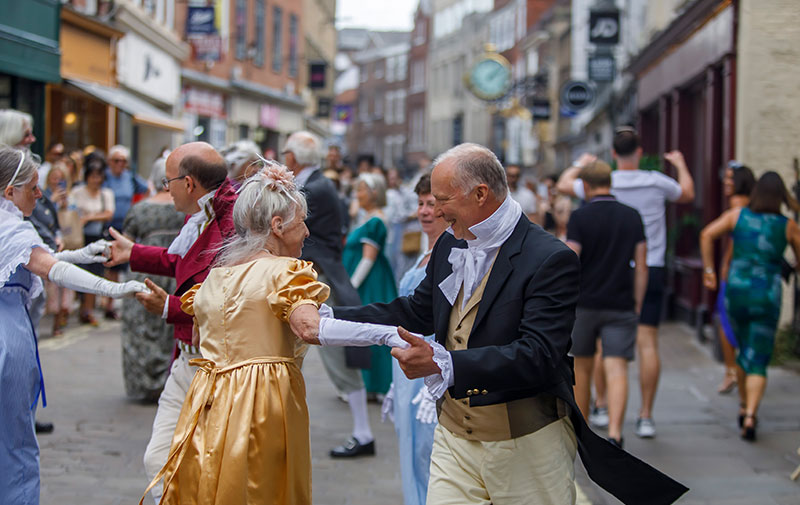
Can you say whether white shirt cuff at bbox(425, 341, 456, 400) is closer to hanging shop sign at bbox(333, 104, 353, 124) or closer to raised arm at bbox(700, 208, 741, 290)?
raised arm at bbox(700, 208, 741, 290)

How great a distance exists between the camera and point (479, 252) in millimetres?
3473

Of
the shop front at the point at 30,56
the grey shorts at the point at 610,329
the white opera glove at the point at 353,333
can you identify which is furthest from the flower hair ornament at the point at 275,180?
the shop front at the point at 30,56

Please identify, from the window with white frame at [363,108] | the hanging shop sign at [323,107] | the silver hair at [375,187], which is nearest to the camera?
the silver hair at [375,187]

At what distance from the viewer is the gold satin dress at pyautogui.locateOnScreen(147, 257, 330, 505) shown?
140 inches

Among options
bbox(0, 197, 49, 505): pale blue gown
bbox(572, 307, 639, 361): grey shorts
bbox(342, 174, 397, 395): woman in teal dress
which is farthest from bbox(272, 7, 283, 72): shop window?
bbox(0, 197, 49, 505): pale blue gown

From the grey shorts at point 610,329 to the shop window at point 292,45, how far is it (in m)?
33.0

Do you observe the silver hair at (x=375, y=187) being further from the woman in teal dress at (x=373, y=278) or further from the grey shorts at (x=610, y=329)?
the grey shorts at (x=610, y=329)

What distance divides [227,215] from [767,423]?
5048 mm

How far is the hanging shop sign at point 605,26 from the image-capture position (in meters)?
20.5

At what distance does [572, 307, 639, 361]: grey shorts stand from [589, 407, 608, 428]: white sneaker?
927 mm

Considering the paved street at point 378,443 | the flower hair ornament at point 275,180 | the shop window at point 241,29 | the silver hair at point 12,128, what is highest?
the shop window at point 241,29

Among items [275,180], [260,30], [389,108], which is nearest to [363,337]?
[275,180]

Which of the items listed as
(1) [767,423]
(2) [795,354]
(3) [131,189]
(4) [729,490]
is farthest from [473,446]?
(3) [131,189]

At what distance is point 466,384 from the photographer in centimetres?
318
